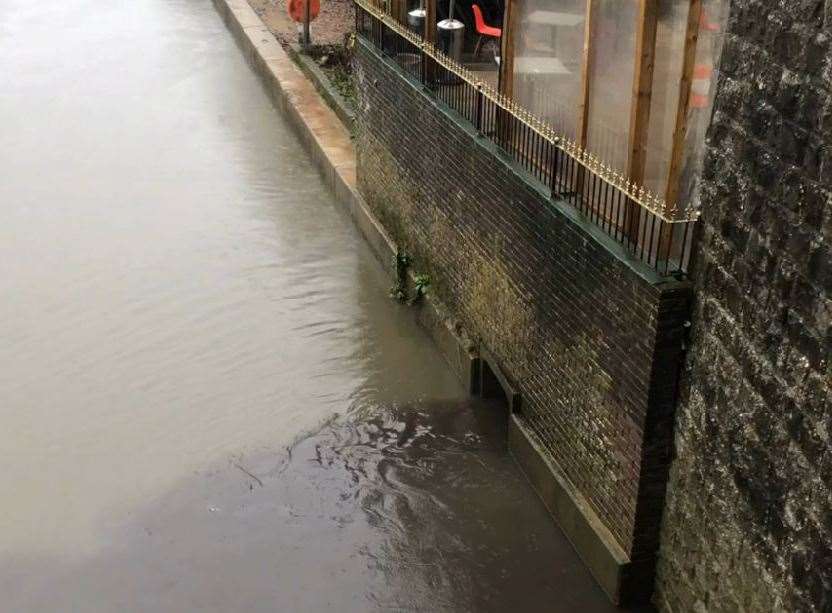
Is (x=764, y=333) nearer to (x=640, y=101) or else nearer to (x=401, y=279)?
(x=640, y=101)

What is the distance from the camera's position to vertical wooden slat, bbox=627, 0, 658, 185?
18.4ft

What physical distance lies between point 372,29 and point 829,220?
7093mm

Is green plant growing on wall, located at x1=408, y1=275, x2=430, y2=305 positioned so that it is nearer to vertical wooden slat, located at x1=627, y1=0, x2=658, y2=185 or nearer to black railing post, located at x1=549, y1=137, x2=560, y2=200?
black railing post, located at x1=549, y1=137, x2=560, y2=200

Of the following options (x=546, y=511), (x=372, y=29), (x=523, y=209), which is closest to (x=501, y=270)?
(x=523, y=209)

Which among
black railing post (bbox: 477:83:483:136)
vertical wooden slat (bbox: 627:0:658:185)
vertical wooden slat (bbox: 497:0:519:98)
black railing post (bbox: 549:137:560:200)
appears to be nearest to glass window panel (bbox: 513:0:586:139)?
vertical wooden slat (bbox: 497:0:519:98)

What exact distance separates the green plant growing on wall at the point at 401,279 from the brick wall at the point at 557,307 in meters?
0.23

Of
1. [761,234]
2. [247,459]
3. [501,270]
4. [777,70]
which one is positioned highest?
[777,70]

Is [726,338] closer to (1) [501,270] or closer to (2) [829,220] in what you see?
(2) [829,220]

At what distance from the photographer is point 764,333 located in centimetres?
475

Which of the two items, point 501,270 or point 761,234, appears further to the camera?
point 501,270

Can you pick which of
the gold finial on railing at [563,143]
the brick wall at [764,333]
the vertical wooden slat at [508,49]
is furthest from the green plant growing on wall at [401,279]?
the brick wall at [764,333]

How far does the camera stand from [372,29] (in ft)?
34.9

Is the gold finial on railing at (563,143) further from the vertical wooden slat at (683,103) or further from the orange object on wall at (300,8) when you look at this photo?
the orange object on wall at (300,8)

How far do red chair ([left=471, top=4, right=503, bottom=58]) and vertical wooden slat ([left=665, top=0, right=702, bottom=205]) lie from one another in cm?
319
